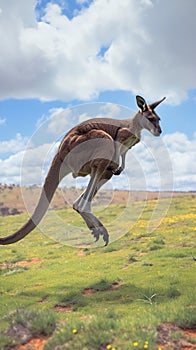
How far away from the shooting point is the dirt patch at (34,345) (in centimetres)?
808

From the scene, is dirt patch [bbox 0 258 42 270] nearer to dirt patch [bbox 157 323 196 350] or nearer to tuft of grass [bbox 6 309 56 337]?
tuft of grass [bbox 6 309 56 337]

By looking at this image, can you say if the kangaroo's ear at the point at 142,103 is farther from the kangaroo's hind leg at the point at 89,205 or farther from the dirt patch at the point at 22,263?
the dirt patch at the point at 22,263

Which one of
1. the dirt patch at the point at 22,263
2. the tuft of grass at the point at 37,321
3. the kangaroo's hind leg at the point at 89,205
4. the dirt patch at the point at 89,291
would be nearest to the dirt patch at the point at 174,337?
the kangaroo's hind leg at the point at 89,205

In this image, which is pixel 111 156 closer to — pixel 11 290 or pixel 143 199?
pixel 143 199

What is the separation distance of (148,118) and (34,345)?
15.5ft

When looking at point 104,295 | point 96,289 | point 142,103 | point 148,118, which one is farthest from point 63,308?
point 142,103

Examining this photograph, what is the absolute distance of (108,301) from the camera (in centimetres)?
1156

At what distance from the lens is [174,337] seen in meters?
8.28

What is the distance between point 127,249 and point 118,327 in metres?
13.3

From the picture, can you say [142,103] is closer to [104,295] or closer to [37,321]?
[37,321]

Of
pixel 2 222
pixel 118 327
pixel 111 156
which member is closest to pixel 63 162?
→ pixel 111 156

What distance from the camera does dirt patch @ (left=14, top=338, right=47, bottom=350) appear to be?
8.08 metres

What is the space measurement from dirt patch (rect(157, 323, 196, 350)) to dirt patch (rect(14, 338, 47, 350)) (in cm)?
213

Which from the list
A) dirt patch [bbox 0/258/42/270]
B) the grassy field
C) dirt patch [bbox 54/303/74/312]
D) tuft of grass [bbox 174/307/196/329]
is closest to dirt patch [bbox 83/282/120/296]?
the grassy field
